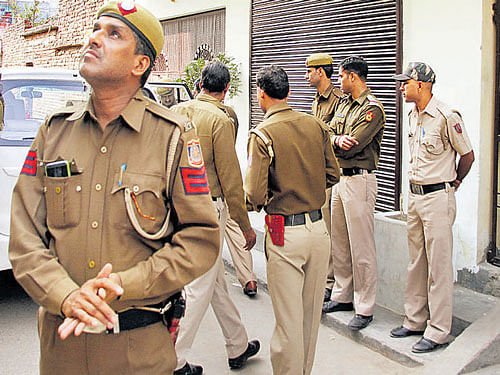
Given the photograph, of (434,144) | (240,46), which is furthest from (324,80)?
(240,46)

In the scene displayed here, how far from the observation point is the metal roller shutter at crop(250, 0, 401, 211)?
6.10 meters

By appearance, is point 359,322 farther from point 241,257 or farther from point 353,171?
point 241,257

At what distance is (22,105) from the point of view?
540cm

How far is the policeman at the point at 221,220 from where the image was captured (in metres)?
3.89

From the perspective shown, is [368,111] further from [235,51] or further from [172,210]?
[235,51]

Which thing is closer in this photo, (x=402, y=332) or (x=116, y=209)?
(x=116, y=209)

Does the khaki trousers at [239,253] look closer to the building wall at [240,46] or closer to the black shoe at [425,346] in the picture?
the black shoe at [425,346]

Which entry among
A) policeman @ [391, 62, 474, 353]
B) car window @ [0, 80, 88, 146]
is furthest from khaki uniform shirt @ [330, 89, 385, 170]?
car window @ [0, 80, 88, 146]

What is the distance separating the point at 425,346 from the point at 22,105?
13.4 feet

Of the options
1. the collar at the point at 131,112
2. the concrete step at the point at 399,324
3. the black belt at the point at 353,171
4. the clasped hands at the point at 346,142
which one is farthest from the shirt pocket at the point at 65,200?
the black belt at the point at 353,171

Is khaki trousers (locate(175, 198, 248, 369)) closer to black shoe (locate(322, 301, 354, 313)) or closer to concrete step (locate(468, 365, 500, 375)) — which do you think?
black shoe (locate(322, 301, 354, 313))

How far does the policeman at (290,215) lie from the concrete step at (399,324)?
1004 mm

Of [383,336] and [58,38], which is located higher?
[58,38]

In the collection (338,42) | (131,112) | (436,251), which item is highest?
(338,42)
